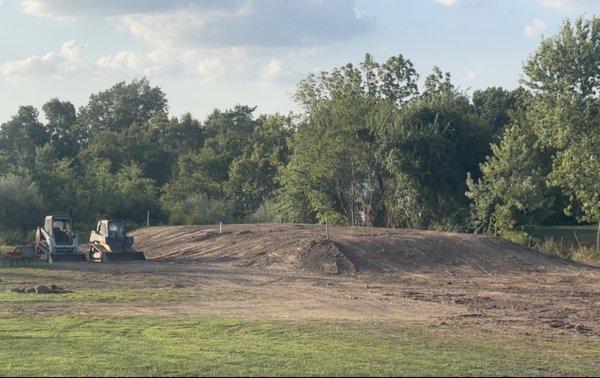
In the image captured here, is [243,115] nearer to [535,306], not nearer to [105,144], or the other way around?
[105,144]

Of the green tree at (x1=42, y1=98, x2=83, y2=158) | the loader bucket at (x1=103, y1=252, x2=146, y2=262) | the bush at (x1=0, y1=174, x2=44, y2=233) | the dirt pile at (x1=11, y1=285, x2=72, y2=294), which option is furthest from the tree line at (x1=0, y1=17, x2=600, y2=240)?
the dirt pile at (x1=11, y1=285, x2=72, y2=294)

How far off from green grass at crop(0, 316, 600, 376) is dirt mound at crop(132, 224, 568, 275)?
16775mm

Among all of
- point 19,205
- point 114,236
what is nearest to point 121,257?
point 114,236

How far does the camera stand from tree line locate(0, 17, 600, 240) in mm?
44625

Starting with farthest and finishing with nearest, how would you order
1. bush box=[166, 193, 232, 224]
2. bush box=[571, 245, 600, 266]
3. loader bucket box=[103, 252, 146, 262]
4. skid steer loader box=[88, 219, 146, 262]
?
bush box=[166, 193, 232, 224] → bush box=[571, 245, 600, 266] → skid steer loader box=[88, 219, 146, 262] → loader bucket box=[103, 252, 146, 262]

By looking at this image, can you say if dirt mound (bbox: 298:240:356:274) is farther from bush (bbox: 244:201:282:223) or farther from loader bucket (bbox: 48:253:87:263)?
bush (bbox: 244:201:282:223)

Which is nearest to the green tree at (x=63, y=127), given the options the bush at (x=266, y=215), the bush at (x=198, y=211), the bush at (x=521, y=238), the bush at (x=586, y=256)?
the bush at (x=198, y=211)

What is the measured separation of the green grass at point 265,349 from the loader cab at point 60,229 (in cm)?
2138

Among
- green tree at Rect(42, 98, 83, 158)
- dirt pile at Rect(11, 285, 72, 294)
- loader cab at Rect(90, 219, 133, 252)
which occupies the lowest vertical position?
dirt pile at Rect(11, 285, 72, 294)

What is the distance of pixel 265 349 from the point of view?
16391mm

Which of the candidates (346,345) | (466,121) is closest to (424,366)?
(346,345)

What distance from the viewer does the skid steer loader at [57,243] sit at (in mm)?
41906

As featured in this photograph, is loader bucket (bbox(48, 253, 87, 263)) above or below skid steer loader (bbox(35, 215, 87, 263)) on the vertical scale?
below

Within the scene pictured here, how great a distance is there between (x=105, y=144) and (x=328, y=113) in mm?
33151
